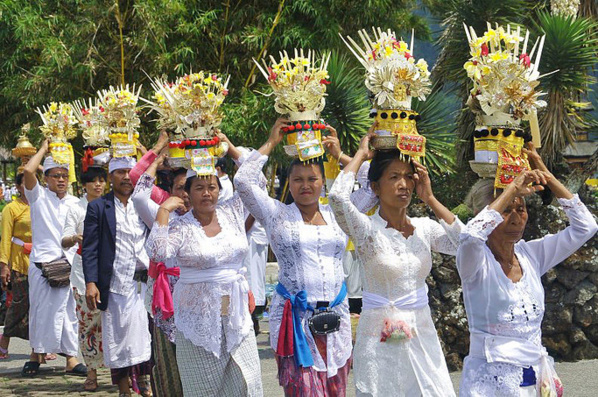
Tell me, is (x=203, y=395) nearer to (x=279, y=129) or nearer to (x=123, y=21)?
(x=279, y=129)

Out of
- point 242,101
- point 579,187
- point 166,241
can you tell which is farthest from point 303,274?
point 242,101

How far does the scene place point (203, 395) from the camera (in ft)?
20.6

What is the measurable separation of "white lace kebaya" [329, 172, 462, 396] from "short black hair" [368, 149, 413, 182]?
0.69 ft

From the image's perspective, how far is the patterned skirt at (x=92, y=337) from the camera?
8898 millimetres

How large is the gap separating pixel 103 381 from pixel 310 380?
13.7 feet

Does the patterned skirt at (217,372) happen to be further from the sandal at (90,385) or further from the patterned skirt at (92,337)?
the sandal at (90,385)

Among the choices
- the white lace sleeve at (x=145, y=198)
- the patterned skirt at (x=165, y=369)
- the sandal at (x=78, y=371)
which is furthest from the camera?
the sandal at (x=78, y=371)

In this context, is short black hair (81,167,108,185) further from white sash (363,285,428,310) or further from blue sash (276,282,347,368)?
white sash (363,285,428,310)

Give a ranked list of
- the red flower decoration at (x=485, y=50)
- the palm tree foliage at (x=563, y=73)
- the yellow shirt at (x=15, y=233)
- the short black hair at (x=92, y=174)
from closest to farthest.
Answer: the red flower decoration at (x=485, y=50) → the short black hair at (x=92, y=174) → the palm tree foliage at (x=563, y=73) → the yellow shirt at (x=15, y=233)

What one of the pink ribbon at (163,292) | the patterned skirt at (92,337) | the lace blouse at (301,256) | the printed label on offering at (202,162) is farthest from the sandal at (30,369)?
the lace blouse at (301,256)

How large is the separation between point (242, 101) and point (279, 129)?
8.89m

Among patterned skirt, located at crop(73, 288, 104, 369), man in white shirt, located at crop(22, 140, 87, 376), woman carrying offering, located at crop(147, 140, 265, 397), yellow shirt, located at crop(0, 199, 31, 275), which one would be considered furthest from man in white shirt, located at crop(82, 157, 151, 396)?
yellow shirt, located at crop(0, 199, 31, 275)

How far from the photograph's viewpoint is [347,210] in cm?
525

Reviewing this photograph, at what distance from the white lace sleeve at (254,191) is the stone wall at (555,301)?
3.52 metres
